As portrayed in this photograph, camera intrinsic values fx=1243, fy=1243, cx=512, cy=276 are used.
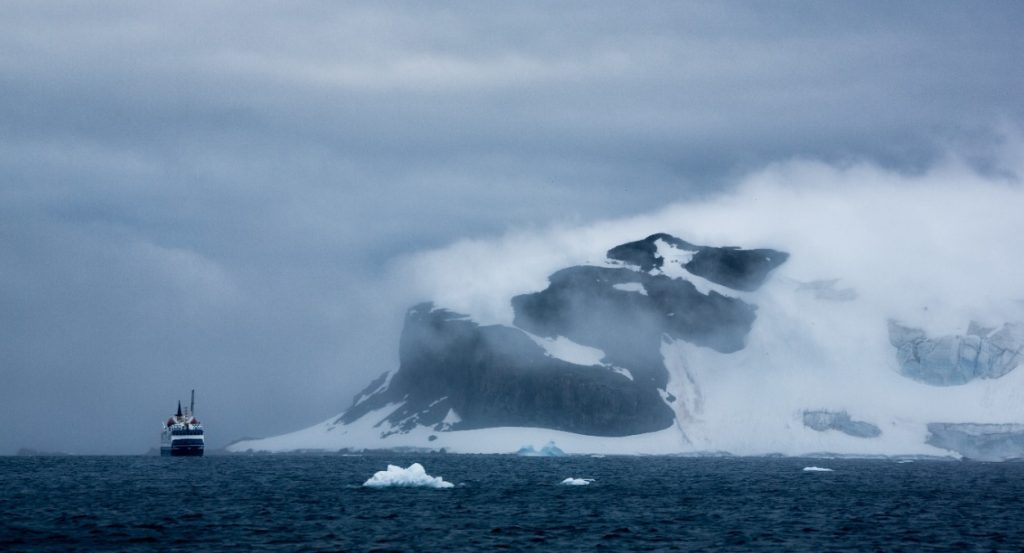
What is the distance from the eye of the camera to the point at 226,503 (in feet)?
329

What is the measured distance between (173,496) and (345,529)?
36697mm

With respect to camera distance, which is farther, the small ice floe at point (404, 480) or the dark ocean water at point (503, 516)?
the small ice floe at point (404, 480)

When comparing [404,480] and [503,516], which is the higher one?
[404,480]

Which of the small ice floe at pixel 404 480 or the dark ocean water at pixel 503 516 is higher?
the small ice floe at pixel 404 480

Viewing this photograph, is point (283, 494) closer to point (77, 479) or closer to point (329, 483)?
point (329, 483)

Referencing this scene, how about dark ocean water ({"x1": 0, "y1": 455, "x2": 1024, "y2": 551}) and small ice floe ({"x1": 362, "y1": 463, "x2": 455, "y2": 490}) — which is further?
small ice floe ({"x1": 362, "y1": 463, "x2": 455, "y2": 490})

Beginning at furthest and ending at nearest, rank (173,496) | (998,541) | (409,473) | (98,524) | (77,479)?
(77,479)
(409,473)
(173,496)
(98,524)
(998,541)

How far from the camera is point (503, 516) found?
9019 cm

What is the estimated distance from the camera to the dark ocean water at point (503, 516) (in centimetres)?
7212

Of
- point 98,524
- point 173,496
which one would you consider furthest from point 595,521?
point 173,496

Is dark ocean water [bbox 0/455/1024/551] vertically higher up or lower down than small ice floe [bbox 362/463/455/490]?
lower down

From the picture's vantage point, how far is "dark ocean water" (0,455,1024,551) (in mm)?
72125

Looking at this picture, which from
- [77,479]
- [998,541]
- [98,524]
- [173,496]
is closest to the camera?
[998,541]

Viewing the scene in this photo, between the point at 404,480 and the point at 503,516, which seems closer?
the point at 503,516
